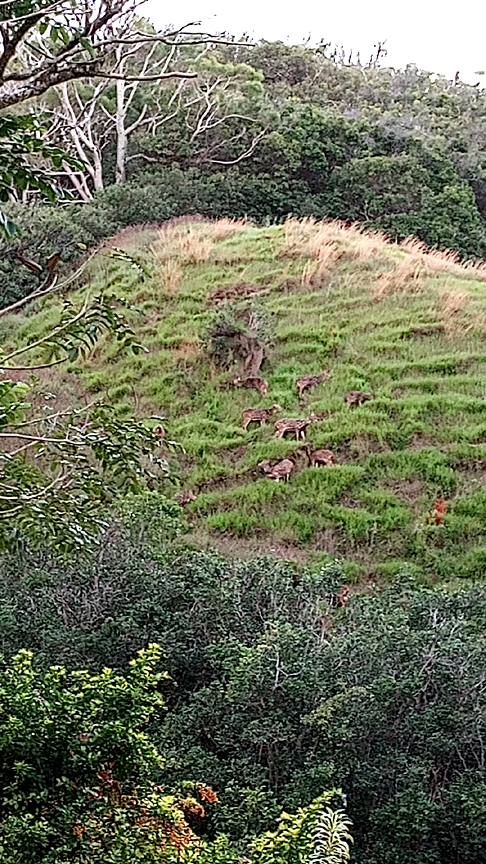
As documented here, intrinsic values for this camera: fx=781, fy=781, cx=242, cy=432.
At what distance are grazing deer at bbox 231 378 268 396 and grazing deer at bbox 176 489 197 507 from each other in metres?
1.92

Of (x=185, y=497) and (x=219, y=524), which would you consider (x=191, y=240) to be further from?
(x=219, y=524)

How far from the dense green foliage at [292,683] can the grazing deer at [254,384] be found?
4.45m

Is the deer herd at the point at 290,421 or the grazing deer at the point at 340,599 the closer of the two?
the grazing deer at the point at 340,599

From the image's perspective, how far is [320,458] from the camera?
304 inches

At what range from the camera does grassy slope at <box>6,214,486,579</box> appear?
694 centimetres

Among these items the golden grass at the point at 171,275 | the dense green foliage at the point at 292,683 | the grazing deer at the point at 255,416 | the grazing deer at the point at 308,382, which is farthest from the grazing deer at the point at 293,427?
the golden grass at the point at 171,275

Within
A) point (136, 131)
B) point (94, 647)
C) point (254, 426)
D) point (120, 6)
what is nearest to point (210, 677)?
point (94, 647)

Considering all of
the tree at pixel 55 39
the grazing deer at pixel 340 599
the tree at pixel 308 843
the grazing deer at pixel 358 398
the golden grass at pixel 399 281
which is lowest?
the grazing deer at pixel 340 599

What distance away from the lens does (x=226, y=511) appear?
7363 millimetres

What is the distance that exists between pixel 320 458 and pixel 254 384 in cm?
180

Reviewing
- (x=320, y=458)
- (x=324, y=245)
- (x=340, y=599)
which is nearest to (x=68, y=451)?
(x=340, y=599)

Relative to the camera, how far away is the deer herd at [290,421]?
25.2 ft

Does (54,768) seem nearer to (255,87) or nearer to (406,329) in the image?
(406,329)

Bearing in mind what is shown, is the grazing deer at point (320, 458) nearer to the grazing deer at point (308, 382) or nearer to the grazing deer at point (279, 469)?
the grazing deer at point (279, 469)
